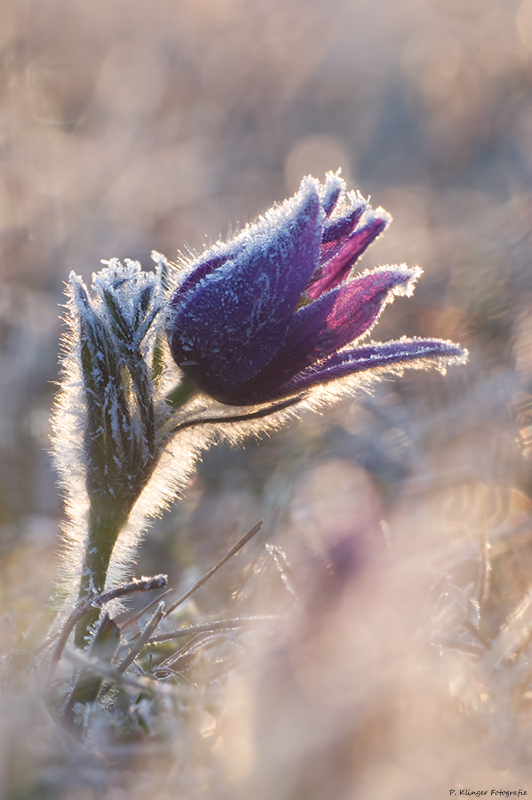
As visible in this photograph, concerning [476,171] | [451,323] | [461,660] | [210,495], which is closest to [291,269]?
[461,660]

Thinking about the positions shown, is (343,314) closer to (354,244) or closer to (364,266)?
(354,244)

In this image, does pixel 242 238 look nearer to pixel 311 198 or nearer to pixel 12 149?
pixel 311 198

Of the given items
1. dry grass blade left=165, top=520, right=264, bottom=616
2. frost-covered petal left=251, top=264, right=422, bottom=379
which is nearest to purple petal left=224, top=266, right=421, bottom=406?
frost-covered petal left=251, top=264, right=422, bottom=379

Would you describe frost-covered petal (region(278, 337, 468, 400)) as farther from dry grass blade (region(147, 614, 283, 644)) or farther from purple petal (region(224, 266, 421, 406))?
dry grass blade (region(147, 614, 283, 644))

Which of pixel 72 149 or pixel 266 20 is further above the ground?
pixel 266 20

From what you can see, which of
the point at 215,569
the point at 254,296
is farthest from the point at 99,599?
the point at 254,296

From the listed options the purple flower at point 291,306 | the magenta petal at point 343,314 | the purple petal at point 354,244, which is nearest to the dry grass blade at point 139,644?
the purple flower at point 291,306
